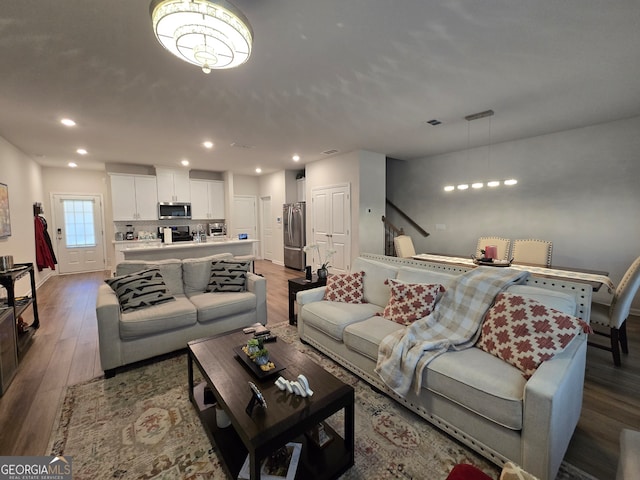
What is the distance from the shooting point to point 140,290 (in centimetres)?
271

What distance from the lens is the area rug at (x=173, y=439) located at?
1496 millimetres

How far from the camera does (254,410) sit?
1355 mm

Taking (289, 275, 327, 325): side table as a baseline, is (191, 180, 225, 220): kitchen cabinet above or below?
above

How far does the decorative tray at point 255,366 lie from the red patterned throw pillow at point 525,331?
138cm

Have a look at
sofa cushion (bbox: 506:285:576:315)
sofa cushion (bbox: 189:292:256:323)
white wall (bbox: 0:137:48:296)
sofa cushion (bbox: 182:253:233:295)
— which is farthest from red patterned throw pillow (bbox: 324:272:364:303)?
white wall (bbox: 0:137:48:296)

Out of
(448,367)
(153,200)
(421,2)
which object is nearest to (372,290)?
(448,367)

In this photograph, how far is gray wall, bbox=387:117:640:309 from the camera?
3.75m

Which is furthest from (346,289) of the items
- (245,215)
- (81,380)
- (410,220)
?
(245,215)

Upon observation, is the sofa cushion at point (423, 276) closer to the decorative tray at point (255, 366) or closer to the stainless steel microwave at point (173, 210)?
the decorative tray at point (255, 366)

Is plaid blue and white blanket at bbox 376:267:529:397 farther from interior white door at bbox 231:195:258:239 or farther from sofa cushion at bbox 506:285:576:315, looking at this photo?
interior white door at bbox 231:195:258:239

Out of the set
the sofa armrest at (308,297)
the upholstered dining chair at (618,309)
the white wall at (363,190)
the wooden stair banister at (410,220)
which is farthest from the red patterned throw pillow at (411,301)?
the wooden stair banister at (410,220)

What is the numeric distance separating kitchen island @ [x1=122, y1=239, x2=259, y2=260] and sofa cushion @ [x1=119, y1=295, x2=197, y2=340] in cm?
123

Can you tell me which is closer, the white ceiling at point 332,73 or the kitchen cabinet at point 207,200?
the white ceiling at point 332,73

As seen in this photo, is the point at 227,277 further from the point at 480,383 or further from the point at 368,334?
the point at 480,383
